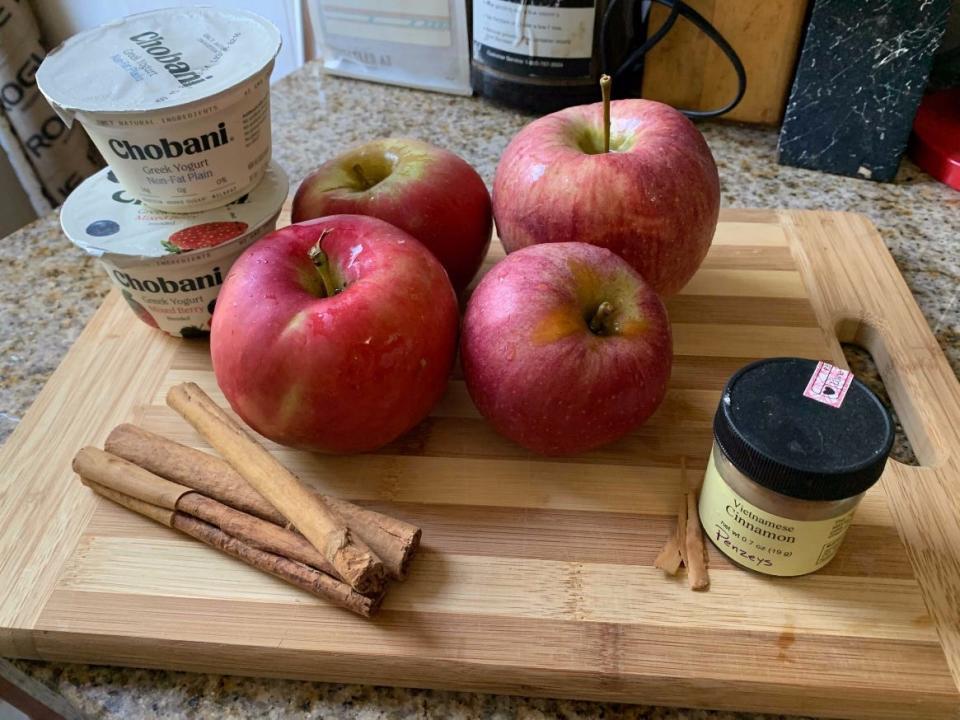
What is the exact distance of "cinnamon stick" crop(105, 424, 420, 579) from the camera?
58 cm

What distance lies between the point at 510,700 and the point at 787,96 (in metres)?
0.98

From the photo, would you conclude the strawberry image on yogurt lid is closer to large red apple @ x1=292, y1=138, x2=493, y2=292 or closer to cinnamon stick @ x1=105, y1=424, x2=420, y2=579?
large red apple @ x1=292, y1=138, x2=493, y2=292

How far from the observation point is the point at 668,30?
1.07 m

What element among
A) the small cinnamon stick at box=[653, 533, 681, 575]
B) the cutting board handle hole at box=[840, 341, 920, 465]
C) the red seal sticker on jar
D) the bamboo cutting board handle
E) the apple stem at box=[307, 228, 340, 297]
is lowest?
the cutting board handle hole at box=[840, 341, 920, 465]

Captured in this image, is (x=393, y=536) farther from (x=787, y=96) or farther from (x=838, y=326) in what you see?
(x=787, y=96)

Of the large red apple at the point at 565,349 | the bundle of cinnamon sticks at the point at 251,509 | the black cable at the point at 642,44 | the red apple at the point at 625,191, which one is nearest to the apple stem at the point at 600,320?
the large red apple at the point at 565,349

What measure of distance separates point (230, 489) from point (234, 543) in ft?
0.18

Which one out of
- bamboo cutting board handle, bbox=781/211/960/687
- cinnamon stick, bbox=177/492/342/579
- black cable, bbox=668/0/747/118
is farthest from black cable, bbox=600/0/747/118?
cinnamon stick, bbox=177/492/342/579

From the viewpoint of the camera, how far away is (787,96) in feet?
3.73

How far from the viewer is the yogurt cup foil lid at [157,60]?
0.65 meters

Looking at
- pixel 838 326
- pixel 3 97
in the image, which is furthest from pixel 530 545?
pixel 3 97

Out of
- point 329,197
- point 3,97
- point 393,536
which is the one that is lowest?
point 3,97

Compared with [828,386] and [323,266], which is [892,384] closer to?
[828,386]

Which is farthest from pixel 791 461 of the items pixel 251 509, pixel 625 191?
pixel 251 509
